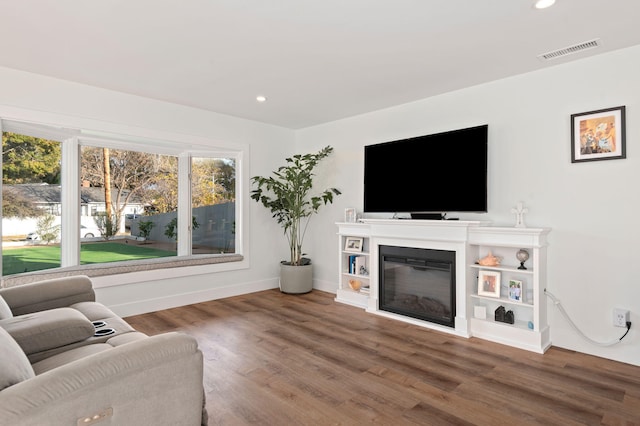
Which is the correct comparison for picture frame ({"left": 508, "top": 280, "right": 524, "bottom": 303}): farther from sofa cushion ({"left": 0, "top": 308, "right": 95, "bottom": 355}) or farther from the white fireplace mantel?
sofa cushion ({"left": 0, "top": 308, "right": 95, "bottom": 355})

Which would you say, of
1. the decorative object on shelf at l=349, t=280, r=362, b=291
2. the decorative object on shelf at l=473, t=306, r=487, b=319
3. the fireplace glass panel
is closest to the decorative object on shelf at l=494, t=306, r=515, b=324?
the decorative object on shelf at l=473, t=306, r=487, b=319

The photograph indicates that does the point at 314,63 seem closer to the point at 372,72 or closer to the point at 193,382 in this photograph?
the point at 372,72

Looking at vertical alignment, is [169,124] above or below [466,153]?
above

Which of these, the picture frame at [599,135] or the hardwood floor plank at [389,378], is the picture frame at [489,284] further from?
the picture frame at [599,135]

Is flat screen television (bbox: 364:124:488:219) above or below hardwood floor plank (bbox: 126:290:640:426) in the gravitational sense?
above

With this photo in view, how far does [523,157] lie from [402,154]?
4.07 feet

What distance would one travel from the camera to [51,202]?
3.66 meters

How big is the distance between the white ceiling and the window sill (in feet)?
6.36

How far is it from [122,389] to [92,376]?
123 millimetres

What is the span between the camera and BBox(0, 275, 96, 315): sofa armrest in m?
2.34

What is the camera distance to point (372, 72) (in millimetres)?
3281

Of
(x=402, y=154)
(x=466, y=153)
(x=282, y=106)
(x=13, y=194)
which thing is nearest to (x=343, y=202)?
(x=402, y=154)

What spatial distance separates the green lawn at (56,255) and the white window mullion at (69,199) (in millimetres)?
92

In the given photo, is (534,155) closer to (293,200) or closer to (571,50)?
(571,50)
